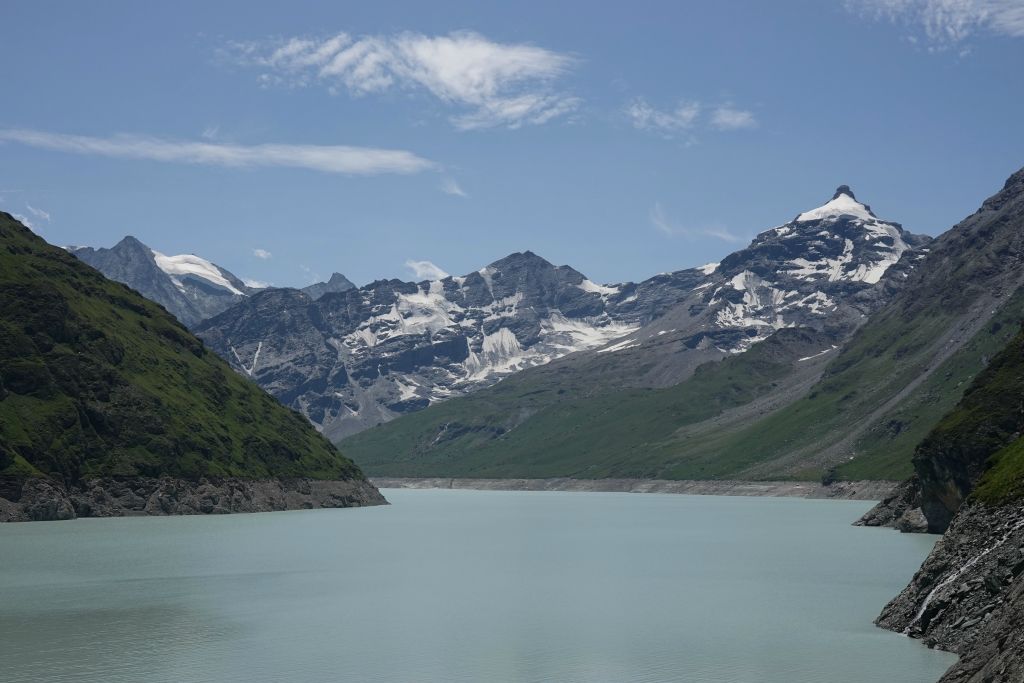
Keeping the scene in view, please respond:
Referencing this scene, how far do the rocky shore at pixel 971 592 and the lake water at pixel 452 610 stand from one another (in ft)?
6.17

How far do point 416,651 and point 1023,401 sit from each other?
72.7 meters

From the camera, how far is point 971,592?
58.0m

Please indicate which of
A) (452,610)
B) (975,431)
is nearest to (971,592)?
(452,610)

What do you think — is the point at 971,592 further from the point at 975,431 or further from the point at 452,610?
the point at 975,431

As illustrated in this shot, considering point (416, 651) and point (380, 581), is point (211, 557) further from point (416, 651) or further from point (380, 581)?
point (416, 651)

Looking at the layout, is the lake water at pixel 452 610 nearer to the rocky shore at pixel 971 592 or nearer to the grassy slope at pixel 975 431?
the rocky shore at pixel 971 592

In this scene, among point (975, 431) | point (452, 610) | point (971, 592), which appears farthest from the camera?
Answer: point (975, 431)

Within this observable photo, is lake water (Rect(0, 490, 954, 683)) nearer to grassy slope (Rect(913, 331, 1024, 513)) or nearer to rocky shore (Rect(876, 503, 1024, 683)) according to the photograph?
rocky shore (Rect(876, 503, 1024, 683))

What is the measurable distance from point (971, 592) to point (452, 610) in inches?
1585

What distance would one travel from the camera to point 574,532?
184m

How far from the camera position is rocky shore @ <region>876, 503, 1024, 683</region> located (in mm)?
46594

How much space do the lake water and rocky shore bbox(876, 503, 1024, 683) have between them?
1.88 metres

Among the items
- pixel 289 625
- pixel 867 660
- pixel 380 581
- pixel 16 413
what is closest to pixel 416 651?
pixel 289 625

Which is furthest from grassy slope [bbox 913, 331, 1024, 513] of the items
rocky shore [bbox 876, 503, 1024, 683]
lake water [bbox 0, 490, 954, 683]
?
rocky shore [bbox 876, 503, 1024, 683]
